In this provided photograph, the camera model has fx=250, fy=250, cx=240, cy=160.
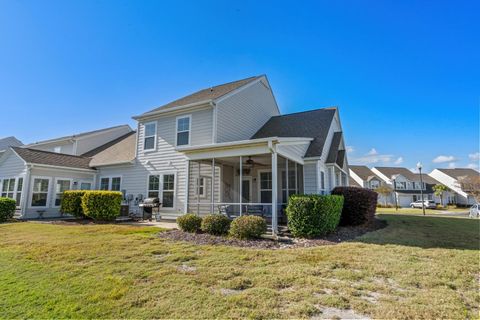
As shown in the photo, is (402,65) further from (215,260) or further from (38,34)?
(38,34)

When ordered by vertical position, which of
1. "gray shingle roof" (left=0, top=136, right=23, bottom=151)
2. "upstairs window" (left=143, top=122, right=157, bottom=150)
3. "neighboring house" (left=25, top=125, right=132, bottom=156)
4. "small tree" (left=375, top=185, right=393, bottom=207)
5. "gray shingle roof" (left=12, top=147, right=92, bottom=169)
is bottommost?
"small tree" (left=375, top=185, right=393, bottom=207)

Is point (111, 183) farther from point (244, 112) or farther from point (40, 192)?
point (244, 112)

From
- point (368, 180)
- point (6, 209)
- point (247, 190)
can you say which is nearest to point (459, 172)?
point (368, 180)

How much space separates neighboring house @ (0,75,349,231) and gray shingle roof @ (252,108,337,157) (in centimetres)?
6

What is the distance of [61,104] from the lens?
17828 millimetres

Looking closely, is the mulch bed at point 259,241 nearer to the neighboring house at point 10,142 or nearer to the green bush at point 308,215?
the green bush at point 308,215

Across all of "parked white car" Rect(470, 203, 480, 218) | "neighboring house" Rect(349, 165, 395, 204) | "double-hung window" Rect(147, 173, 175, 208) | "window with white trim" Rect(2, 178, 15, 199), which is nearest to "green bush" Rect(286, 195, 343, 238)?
"double-hung window" Rect(147, 173, 175, 208)

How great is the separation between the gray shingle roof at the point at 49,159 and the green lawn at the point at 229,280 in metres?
8.68

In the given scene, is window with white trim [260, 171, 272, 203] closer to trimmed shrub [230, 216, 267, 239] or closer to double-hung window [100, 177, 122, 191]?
trimmed shrub [230, 216, 267, 239]

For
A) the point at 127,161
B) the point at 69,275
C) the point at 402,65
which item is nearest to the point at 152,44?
the point at 127,161

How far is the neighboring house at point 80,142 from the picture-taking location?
68.2 ft

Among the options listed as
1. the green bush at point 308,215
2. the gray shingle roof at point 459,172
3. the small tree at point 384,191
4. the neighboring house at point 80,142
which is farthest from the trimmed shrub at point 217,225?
the gray shingle roof at point 459,172

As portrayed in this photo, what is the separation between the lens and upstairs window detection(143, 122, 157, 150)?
48.0ft

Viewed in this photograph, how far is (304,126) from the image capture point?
15.1 m
